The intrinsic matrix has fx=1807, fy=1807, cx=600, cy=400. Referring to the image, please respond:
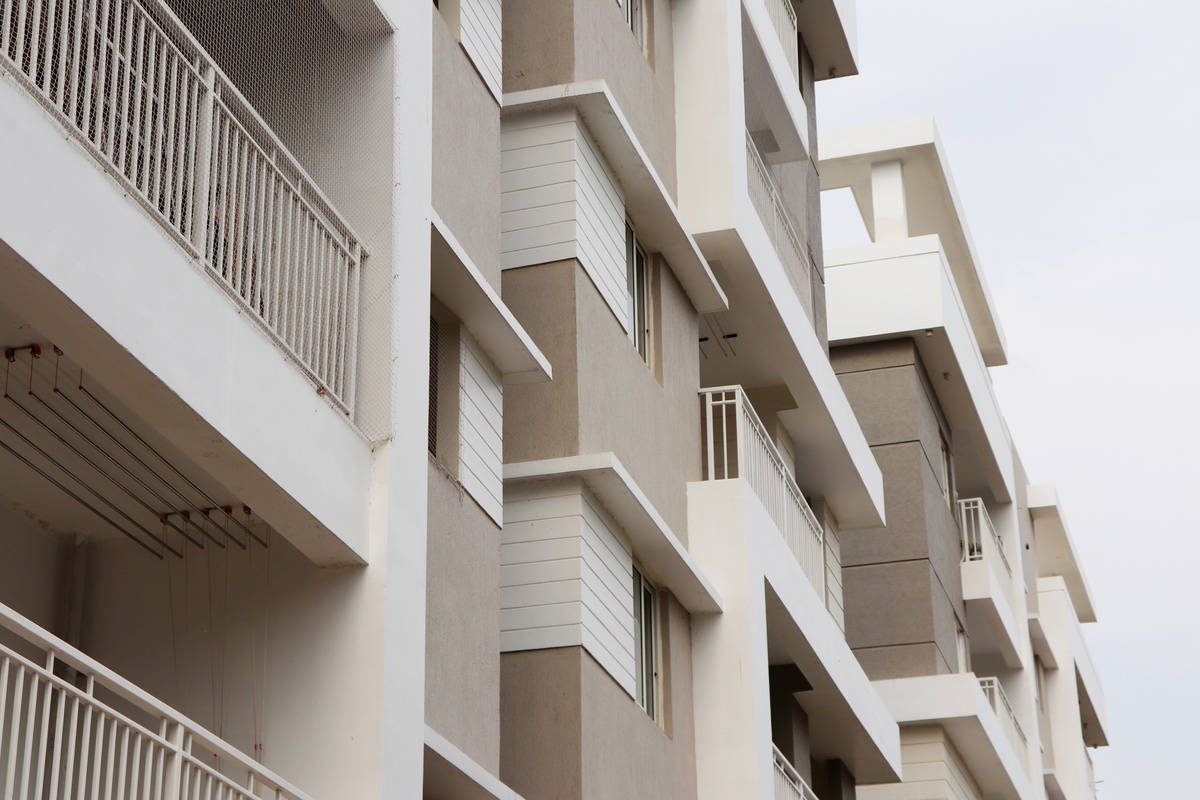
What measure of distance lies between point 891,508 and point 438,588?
16520 mm

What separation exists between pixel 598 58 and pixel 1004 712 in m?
17.9

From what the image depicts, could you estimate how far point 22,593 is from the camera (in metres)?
11.1

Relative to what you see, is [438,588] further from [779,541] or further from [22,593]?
[779,541]

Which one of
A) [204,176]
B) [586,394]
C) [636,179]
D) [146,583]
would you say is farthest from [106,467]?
[636,179]

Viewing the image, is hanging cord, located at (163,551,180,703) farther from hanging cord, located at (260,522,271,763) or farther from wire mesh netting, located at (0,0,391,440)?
wire mesh netting, located at (0,0,391,440)

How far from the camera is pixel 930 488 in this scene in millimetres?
28312

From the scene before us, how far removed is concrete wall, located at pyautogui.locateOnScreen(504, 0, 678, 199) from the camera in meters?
15.8

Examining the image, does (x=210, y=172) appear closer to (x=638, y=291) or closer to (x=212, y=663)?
(x=212, y=663)

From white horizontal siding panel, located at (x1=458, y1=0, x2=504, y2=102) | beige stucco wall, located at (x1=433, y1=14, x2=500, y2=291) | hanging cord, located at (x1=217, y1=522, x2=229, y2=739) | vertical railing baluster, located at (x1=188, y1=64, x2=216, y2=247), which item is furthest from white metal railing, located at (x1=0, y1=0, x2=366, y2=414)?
white horizontal siding panel, located at (x1=458, y1=0, x2=504, y2=102)

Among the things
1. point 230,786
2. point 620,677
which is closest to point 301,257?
point 230,786

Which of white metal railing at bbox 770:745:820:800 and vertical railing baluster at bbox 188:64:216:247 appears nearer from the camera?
vertical railing baluster at bbox 188:64:216:247

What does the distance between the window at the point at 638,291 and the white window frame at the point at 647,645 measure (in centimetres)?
220

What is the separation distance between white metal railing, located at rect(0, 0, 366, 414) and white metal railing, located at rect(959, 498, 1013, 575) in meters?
20.7

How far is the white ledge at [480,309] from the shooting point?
12.3m
